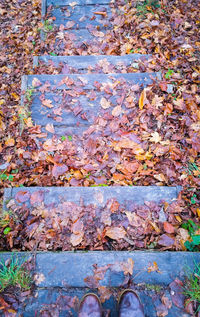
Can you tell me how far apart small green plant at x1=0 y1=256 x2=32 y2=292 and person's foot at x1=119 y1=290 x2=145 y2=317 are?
0.64 metres

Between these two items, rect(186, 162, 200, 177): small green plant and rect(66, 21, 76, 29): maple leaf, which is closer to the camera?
rect(186, 162, 200, 177): small green plant

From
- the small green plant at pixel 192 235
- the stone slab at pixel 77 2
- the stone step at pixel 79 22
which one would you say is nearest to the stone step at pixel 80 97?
the stone step at pixel 79 22

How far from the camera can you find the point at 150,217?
6.11ft

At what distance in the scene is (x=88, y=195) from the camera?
6.37 ft

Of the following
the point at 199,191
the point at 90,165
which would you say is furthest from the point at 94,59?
the point at 199,191

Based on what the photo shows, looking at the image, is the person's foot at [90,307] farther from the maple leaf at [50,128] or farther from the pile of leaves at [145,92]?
the maple leaf at [50,128]

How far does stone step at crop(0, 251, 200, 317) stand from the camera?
4.93 ft

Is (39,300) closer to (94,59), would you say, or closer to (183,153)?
(183,153)

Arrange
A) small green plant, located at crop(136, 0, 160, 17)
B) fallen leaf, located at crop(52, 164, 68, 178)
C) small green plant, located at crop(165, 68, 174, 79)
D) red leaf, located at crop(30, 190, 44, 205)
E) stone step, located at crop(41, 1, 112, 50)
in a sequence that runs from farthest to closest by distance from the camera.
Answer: small green plant, located at crop(136, 0, 160, 17) < stone step, located at crop(41, 1, 112, 50) < small green plant, located at crop(165, 68, 174, 79) < fallen leaf, located at crop(52, 164, 68, 178) < red leaf, located at crop(30, 190, 44, 205)

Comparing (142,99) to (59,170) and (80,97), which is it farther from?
(59,170)

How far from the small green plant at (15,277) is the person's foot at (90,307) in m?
0.38

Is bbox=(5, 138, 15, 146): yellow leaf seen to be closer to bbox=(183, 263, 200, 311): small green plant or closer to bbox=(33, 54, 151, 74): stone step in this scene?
bbox=(33, 54, 151, 74): stone step

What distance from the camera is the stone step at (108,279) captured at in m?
1.50

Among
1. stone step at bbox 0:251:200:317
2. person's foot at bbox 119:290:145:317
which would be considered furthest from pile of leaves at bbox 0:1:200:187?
person's foot at bbox 119:290:145:317
